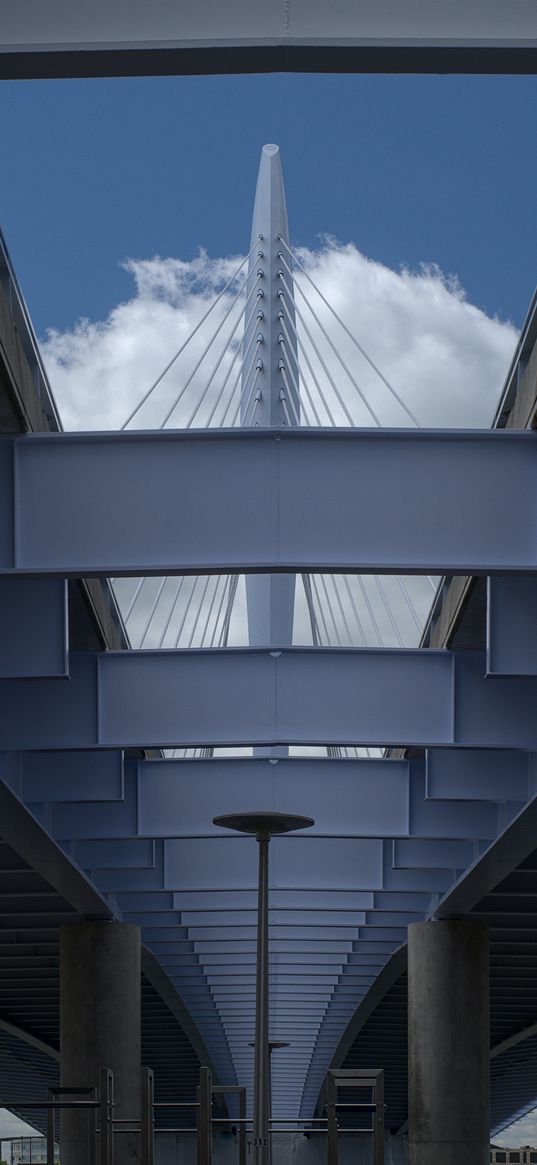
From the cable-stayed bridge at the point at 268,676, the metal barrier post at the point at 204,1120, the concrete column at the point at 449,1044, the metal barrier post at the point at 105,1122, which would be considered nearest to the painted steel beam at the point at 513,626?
the cable-stayed bridge at the point at 268,676

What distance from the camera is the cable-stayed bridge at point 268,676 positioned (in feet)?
41.7

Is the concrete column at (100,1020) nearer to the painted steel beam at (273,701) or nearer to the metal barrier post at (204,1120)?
the painted steel beam at (273,701)

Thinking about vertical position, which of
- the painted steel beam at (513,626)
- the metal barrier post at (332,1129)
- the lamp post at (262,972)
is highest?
the painted steel beam at (513,626)

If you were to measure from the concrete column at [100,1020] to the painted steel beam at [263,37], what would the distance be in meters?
21.5

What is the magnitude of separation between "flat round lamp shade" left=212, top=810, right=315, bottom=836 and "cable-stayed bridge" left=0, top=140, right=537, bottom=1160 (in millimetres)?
2011

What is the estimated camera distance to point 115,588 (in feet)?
58.5

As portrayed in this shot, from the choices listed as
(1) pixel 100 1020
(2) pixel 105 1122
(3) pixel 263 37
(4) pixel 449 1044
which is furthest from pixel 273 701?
(3) pixel 263 37

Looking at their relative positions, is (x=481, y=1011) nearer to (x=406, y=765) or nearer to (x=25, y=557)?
(x=406, y=765)

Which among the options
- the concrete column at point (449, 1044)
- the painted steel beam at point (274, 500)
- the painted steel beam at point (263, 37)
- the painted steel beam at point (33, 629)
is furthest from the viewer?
the concrete column at point (449, 1044)

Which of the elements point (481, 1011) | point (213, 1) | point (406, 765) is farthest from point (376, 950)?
point (213, 1)

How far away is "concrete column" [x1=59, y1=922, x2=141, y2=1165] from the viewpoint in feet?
84.6

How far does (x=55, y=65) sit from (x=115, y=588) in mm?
11654

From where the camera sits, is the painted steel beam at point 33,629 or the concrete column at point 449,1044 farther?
the concrete column at point 449,1044

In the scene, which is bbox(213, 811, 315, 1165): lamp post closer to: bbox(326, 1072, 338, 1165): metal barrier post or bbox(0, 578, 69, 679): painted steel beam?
bbox(326, 1072, 338, 1165): metal barrier post
